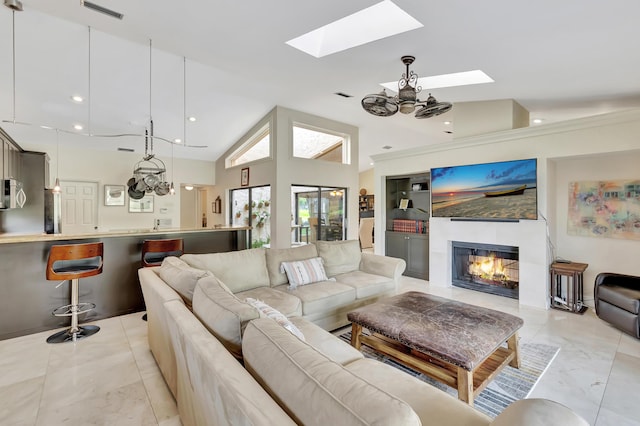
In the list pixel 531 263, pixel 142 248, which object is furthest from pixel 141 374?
pixel 531 263

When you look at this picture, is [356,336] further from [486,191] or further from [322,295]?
[486,191]

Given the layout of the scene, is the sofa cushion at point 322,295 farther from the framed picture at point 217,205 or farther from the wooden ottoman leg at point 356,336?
the framed picture at point 217,205

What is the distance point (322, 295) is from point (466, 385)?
1.53 meters

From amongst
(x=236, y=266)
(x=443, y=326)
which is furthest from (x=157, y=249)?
(x=443, y=326)

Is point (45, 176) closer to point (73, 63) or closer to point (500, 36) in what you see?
point (73, 63)

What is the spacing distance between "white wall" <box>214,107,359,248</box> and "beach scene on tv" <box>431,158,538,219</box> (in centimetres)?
227

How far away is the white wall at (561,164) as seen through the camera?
3.55 meters

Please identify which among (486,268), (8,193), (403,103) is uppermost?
(403,103)

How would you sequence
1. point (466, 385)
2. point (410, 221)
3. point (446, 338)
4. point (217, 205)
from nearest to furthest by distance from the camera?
1. point (466, 385)
2. point (446, 338)
3. point (410, 221)
4. point (217, 205)

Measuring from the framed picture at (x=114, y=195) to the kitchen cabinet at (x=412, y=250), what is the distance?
20.4 ft

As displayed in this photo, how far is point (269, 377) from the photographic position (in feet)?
3.54

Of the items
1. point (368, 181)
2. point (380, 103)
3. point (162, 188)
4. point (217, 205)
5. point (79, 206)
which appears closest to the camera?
point (380, 103)

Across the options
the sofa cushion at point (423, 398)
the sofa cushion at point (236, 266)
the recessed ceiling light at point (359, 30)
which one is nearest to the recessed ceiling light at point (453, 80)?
the recessed ceiling light at point (359, 30)

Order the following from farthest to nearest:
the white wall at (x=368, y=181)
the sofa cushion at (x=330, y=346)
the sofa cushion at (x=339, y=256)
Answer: the white wall at (x=368, y=181), the sofa cushion at (x=339, y=256), the sofa cushion at (x=330, y=346)
